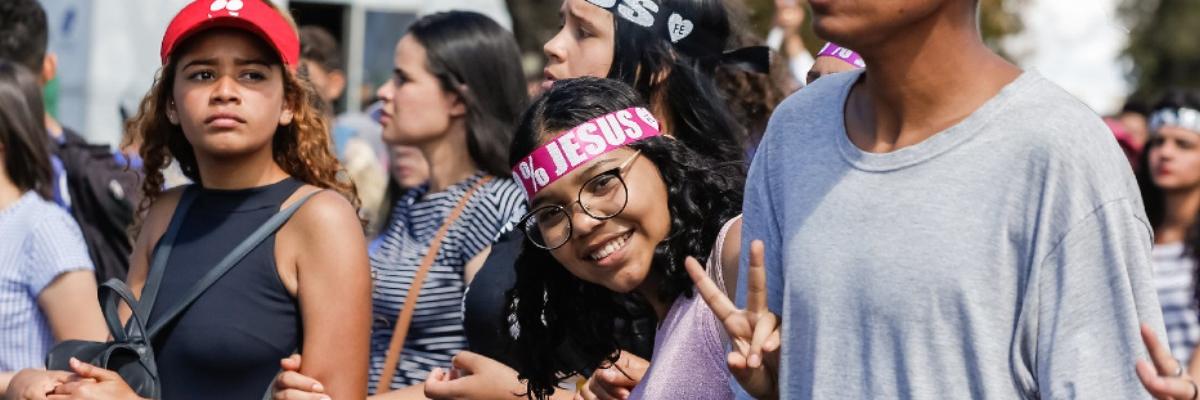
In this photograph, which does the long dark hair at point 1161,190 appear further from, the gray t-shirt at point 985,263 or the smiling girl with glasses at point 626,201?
the gray t-shirt at point 985,263

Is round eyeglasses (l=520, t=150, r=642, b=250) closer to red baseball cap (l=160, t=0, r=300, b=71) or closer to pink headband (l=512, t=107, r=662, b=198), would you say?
pink headband (l=512, t=107, r=662, b=198)

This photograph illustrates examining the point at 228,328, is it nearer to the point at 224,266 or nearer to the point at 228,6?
the point at 224,266

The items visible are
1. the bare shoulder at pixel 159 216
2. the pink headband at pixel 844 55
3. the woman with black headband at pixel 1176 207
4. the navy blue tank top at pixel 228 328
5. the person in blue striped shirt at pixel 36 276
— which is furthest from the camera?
the woman with black headband at pixel 1176 207

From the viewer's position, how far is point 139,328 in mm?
3447

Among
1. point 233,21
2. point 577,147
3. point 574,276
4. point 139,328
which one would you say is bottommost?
point 574,276

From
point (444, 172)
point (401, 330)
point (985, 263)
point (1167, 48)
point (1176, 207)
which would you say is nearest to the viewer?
point (985, 263)

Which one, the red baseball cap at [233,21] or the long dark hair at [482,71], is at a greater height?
the red baseball cap at [233,21]

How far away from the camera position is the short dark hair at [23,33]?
21.8 ft

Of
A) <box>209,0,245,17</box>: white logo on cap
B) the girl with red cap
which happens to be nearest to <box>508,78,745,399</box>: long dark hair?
the girl with red cap

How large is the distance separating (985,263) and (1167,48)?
46783 millimetres

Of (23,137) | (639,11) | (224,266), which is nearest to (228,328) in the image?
(224,266)

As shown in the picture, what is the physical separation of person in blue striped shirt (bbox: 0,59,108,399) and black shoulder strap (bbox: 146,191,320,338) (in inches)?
57.4

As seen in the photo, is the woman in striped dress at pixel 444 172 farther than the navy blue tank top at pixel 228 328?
Yes

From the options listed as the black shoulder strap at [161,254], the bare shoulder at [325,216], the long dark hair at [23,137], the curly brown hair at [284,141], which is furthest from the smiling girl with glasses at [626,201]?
the long dark hair at [23,137]
